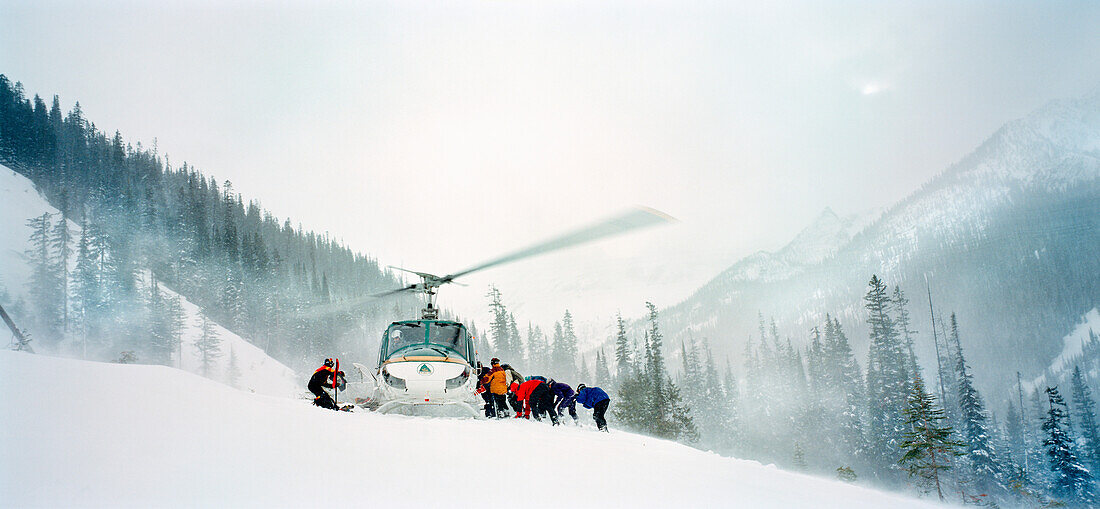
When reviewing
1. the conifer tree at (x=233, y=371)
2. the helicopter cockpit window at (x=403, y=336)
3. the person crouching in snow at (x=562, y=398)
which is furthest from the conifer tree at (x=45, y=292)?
the person crouching in snow at (x=562, y=398)

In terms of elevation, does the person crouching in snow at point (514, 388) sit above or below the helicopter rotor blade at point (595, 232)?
below

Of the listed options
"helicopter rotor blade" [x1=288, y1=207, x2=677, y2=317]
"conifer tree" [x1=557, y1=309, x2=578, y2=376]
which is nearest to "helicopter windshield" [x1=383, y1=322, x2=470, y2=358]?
"helicopter rotor blade" [x1=288, y1=207, x2=677, y2=317]

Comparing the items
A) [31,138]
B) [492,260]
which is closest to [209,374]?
[31,138]

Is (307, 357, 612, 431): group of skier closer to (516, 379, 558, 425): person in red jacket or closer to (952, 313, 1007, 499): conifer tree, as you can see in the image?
(516, 379, 558, 425): person in red jacket

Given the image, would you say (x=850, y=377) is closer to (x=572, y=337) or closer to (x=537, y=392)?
(x=572, y=337)

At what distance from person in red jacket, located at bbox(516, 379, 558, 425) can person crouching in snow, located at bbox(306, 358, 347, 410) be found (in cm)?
444

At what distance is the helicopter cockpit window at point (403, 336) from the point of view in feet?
44.2

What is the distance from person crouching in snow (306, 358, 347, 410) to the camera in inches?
500

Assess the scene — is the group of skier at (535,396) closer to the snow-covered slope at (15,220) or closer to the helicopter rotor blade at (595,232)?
the helicopter rotor blade at (595,232)

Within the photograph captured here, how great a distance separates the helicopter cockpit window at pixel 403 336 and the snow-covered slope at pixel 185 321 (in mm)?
46983

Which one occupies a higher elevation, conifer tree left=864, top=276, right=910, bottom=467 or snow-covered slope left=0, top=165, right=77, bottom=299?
snow-covered slope left=0, top=165, right=77, bottom=299

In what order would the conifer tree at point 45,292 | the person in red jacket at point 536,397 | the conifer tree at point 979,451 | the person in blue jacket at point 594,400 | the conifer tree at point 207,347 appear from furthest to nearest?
the conifer tree at point 207,347 → the conifer tree at point 45,292 → the conifer tree at point 979,451 → the person in red jacket at point 536,397 → the person in blue jacket at point 594,400

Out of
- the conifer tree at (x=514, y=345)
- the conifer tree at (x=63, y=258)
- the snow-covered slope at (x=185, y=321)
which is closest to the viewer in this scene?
the conifer tree at (x=63, y=258)

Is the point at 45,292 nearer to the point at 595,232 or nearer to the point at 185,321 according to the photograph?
the point at 185,321
